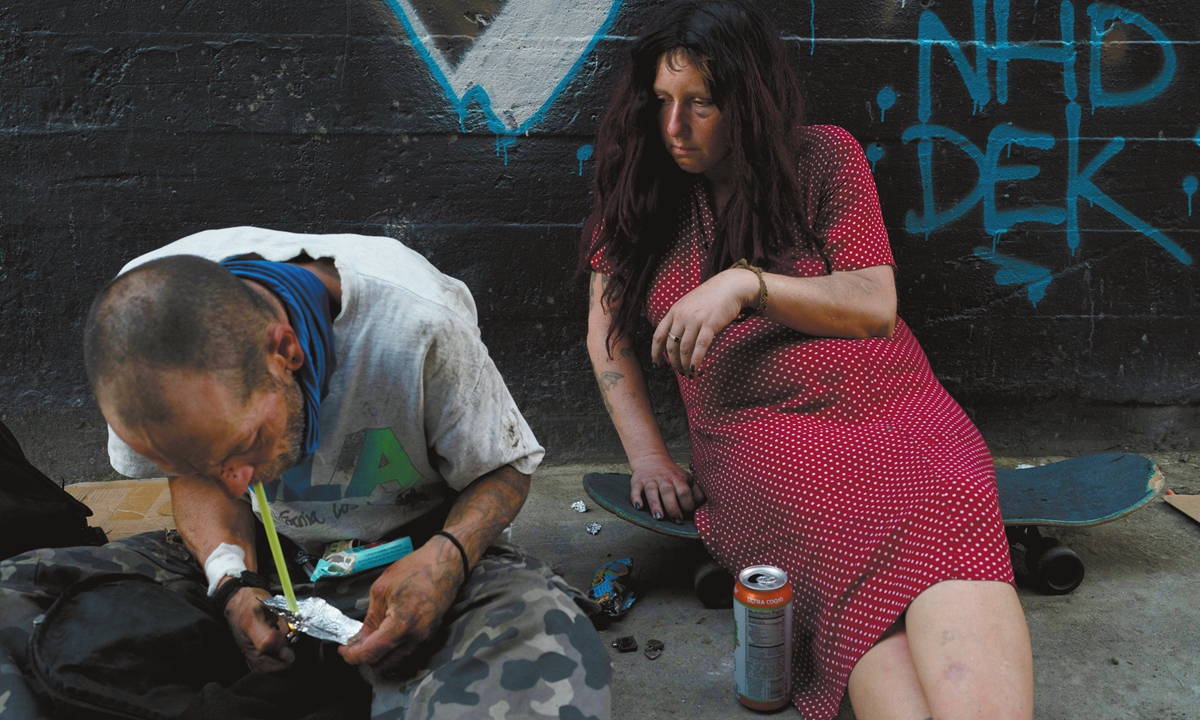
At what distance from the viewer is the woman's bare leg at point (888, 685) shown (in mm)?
1638

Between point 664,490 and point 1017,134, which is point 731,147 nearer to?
point 664,490

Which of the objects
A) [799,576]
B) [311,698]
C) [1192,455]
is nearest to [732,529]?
[799,576]

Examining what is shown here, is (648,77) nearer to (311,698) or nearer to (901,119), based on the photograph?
(901,119)

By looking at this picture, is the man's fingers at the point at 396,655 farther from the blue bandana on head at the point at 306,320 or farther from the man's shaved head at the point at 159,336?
the man's shaved head at the point at 159,336

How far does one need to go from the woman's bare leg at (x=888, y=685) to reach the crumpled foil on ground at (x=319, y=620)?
3.11ft

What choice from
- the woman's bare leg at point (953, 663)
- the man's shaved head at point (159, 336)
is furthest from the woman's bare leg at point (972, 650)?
the man's shaved head at point (159, 336)

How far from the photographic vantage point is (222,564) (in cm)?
172

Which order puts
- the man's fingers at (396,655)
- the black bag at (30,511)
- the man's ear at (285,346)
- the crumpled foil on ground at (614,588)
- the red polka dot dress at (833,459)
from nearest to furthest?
1. the man's ear at (285,346)
2. the man's fingers at (396,655)
3. the red polka dot dress at (833,459)
4. the black bag at (30,511)
5. the crumpled foil on ground at (614,588)

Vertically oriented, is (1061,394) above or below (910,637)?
below

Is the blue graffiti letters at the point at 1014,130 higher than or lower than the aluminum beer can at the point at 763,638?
higher

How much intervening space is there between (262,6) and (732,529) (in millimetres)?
2162

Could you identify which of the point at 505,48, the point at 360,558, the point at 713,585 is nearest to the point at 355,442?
the point at 360,558

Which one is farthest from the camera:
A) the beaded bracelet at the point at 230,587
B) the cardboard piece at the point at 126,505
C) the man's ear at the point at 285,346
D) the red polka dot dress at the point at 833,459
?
the cardboard piece at the point at 126,505

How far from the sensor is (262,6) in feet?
9.39
